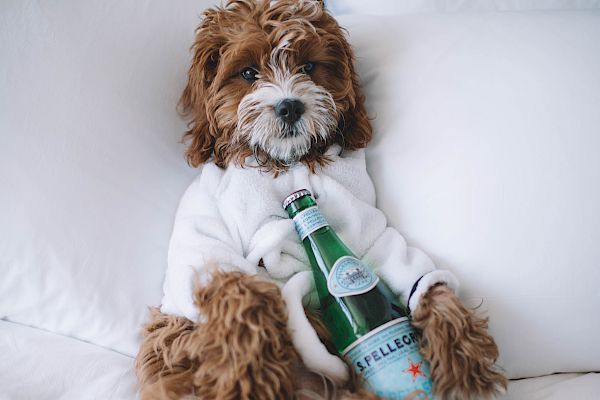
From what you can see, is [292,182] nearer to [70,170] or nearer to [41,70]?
[70,170]

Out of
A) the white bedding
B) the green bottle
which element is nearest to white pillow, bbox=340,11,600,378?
the white bedding

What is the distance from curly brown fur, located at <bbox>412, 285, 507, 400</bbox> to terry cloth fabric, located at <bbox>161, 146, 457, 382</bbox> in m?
0.04

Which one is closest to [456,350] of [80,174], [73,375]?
[73,375]

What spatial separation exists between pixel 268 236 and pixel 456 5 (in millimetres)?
973

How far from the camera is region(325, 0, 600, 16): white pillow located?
1.47 metres

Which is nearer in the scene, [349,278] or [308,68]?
[349,278]

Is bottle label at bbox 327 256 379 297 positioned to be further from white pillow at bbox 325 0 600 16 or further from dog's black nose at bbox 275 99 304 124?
white pillow at bbox 325 0 600 16

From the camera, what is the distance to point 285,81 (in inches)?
44.2

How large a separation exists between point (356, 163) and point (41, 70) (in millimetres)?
784

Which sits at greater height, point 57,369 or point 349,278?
point 349,278

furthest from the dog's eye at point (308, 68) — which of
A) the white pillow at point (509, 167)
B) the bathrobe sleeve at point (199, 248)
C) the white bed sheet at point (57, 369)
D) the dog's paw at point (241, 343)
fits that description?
the white bed sheet at point (57, 369)

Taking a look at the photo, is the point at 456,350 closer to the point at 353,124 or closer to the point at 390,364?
the point at 390,364

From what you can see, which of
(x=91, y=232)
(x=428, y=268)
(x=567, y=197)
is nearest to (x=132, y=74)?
(x=91, y=232)

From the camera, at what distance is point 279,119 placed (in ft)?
3.62
